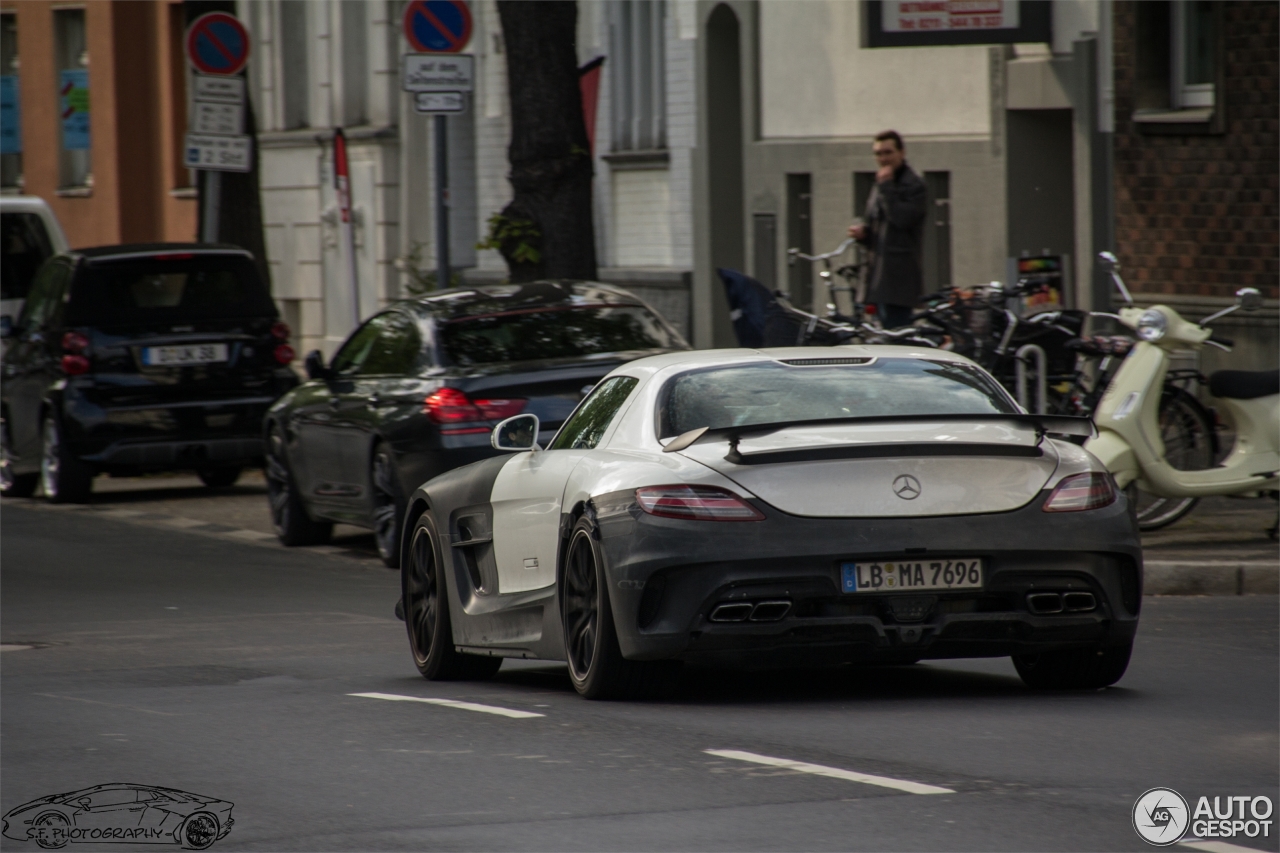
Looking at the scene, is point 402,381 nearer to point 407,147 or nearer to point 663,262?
point 663,262

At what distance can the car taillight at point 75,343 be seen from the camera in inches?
734

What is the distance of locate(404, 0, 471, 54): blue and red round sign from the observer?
17.8 metres

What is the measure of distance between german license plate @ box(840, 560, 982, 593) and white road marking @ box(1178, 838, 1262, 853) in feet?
7.17

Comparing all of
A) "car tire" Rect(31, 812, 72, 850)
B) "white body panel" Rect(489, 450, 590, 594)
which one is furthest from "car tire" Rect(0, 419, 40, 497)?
"car tire" Rect(31, 812, 72, 850)

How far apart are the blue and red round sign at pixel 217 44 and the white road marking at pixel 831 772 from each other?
15147 mm

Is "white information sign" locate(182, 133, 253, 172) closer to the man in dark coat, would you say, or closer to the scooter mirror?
the man in dark coat

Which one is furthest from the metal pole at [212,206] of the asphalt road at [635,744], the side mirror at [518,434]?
the side mirror at [518,434]

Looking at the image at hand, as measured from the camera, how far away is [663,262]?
28922 mm

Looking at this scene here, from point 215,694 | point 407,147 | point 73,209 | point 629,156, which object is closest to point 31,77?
point 73,209

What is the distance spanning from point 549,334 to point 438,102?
3775 millimetres

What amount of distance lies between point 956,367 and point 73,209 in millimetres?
36250

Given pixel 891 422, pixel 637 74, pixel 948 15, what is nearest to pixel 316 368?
pixel 948 15

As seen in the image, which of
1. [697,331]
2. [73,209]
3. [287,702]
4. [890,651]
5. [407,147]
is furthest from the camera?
[73,209]

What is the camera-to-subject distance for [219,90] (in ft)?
71.9
